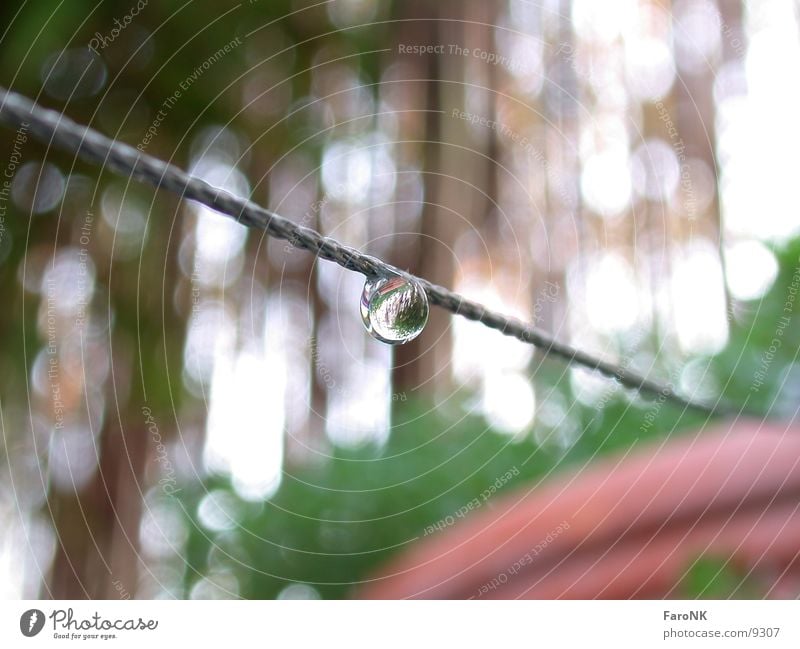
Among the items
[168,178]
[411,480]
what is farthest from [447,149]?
[168,178]

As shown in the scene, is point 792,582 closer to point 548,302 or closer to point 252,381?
point 252,381

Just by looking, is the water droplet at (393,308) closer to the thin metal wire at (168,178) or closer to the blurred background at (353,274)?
the thin metal wire at (168,178)

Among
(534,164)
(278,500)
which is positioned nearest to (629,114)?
(534,164)
